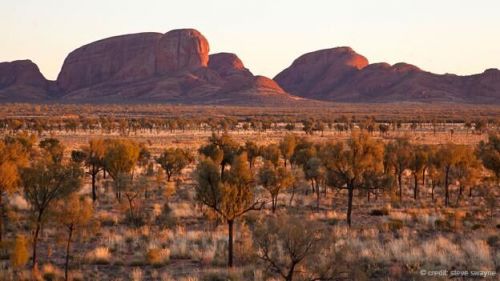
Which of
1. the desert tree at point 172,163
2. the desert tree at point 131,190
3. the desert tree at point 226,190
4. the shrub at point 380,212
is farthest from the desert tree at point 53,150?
the shrub at point 380,212

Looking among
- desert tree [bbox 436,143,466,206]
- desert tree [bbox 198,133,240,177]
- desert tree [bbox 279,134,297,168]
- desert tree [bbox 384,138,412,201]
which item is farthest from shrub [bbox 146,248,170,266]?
desert tree [bbox 279,134,297,168]

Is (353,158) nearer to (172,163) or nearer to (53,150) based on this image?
(172,163)

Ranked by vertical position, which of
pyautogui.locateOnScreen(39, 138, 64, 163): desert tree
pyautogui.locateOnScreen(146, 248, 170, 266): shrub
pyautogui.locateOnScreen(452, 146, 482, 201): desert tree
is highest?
pyautogui.locateOnScreen(39, 138, 64, 163): desert tree

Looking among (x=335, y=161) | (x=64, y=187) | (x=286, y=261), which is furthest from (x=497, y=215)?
(x=64, y=187)

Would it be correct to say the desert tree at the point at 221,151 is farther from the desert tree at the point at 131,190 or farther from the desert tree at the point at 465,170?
the desert tree at the point at 465,170

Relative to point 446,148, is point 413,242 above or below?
below

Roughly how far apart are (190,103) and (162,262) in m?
179

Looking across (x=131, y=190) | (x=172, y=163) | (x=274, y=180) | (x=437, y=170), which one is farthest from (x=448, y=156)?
(x=131, y=190)

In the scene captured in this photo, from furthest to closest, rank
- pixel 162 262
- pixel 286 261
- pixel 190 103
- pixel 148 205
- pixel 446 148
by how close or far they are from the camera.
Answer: pixel 190 103 → pixel 446 148 → pixel 148 205 → pixel 162 262 → pixel 286 261

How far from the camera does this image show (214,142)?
3547 centimetres

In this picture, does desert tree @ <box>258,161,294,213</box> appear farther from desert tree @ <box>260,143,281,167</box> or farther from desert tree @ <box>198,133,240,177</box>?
desert tree @ <box>260,143,281,167</box>

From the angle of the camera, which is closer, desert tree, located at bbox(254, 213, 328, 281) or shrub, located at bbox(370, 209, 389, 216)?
desert tree, located at bbox(254, 213, 328, 281)

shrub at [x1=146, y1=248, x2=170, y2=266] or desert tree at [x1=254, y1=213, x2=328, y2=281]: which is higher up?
desert tree at [x1=254, y1=213, x2=328, y2=281]

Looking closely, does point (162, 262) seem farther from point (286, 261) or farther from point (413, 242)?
point (413, 242)
